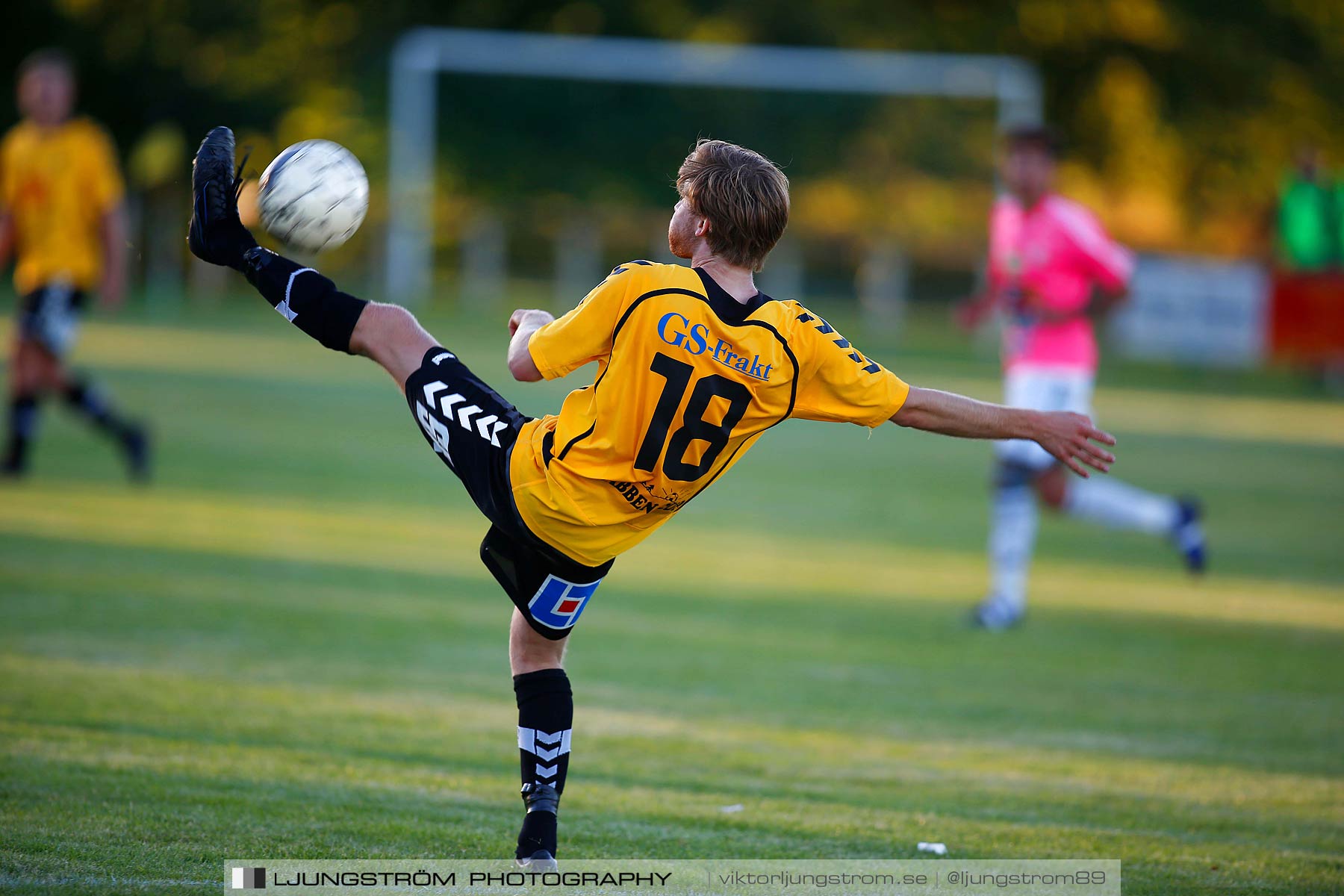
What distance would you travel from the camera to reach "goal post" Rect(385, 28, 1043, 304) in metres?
29.0

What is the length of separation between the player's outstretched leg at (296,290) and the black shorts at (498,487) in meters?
0.09

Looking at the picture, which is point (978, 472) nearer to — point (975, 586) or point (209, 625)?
point (975, 586)

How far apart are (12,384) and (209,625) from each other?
170 inches

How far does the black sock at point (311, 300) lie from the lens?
4234 millimetres

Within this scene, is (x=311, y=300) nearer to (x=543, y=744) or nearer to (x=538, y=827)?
(x=543, y=744)

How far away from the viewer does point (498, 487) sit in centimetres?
412

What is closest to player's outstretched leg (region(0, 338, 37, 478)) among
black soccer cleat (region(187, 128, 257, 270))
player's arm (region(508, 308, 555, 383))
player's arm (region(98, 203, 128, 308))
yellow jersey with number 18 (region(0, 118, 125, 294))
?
yellow jersey with number 18 (region(0, 118, 125, 294))

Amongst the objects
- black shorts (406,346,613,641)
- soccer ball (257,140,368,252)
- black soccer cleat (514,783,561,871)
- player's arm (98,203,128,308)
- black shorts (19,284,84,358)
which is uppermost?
player's arm (98,203,128,308)

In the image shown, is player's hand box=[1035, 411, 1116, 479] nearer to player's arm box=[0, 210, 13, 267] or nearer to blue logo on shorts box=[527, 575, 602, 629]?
blue logo on shorts box=[527, 575, 602, 629]

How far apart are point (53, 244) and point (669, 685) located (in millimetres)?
6353

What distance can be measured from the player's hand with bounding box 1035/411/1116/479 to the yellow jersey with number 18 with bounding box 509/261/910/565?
0.46 m

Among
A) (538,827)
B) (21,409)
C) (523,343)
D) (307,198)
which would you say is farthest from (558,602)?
(21,409)

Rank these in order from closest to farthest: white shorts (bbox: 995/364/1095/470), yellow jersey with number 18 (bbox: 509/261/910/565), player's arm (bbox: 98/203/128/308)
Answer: yellow jersey with number 18 (bbox: 509/261/910/565) → white shorts (bbox: 995/364/1095/470) → player's arm (bbox: 98/203/128/308)

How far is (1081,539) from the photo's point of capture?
1118 cm
